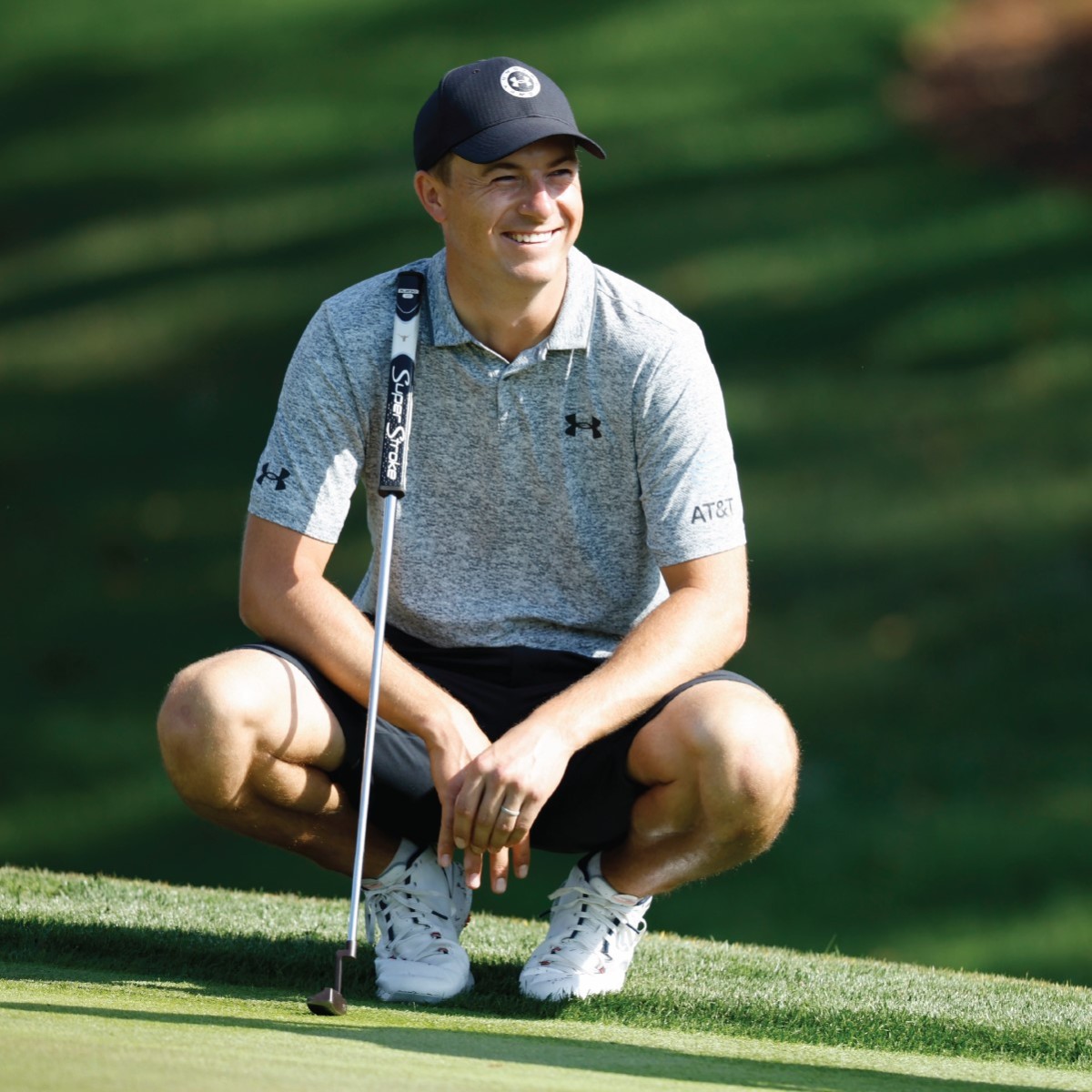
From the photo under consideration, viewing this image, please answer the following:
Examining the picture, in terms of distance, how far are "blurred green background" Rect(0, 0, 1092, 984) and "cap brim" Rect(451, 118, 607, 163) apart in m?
3.14

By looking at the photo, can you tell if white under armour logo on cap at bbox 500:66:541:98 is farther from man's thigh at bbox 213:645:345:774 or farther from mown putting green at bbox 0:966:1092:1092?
mown putting green at bbox 0:966:1092:1092

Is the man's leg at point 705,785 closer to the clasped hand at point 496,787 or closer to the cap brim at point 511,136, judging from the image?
the clasped hand at point 496,787

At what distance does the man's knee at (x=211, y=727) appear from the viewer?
235 centimetres

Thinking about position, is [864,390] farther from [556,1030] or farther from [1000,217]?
[556,1030]

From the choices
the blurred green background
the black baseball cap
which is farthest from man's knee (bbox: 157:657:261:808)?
the blurred green background

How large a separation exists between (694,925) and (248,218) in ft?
13.7

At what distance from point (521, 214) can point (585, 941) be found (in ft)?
3.04

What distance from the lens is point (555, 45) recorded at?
27.4 ft

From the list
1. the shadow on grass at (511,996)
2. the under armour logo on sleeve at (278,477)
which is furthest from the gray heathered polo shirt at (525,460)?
the shadow on grass at (511,996)

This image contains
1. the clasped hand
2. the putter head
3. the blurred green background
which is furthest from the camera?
the blurred green background

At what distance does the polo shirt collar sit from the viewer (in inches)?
101

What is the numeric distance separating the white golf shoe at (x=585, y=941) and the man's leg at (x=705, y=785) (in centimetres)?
3

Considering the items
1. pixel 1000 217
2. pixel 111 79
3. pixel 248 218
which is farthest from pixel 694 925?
pixel 111 79

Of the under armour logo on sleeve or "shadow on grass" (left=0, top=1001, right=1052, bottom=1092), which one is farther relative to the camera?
the under armour logo on sleeve
